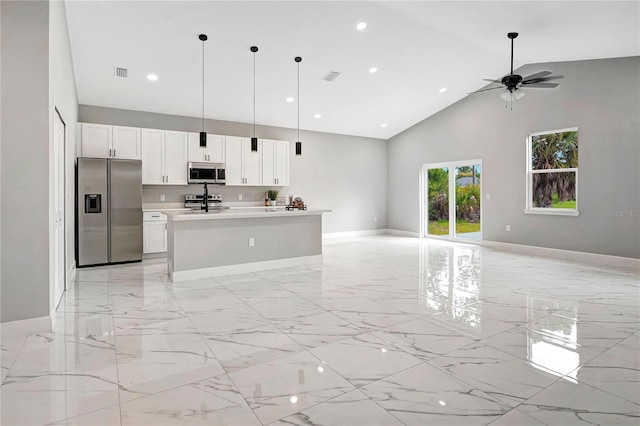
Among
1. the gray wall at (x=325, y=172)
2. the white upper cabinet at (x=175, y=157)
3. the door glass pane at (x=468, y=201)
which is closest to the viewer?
the white upper cabinet at (x=175, y=157)

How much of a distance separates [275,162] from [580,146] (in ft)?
19.2

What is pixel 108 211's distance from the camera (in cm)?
→ 593

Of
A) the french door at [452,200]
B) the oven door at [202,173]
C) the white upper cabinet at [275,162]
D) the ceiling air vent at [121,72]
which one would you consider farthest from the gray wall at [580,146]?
the ceiling air vent at [121,72]

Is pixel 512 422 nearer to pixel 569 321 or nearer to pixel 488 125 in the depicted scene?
pixel 569 321

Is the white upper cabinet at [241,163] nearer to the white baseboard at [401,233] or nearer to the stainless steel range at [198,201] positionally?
the stainless steel range at [198,201]

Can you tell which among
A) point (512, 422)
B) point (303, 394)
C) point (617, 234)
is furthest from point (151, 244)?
point (617, 234)

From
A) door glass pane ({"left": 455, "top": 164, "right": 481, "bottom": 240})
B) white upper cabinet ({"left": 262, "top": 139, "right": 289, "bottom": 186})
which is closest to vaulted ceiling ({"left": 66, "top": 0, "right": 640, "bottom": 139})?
white upper cabinet ({"left": 262, "top": 139, "right": 289, "bottom": 186})

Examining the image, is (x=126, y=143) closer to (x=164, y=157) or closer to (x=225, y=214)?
(x=164, y=157)

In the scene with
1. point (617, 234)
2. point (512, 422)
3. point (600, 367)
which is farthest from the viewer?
point (617, 234)

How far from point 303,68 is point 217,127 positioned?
253 cm

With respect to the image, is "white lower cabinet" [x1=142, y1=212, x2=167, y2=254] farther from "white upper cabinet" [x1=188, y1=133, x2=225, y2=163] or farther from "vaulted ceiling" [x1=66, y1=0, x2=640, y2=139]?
"vaulted ceiling" [x1=66, y1=0, x2=640, y2=139]

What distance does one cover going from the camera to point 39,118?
10.0ft

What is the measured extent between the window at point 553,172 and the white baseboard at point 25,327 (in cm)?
772

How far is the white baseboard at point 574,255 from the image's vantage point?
5.80 meters
